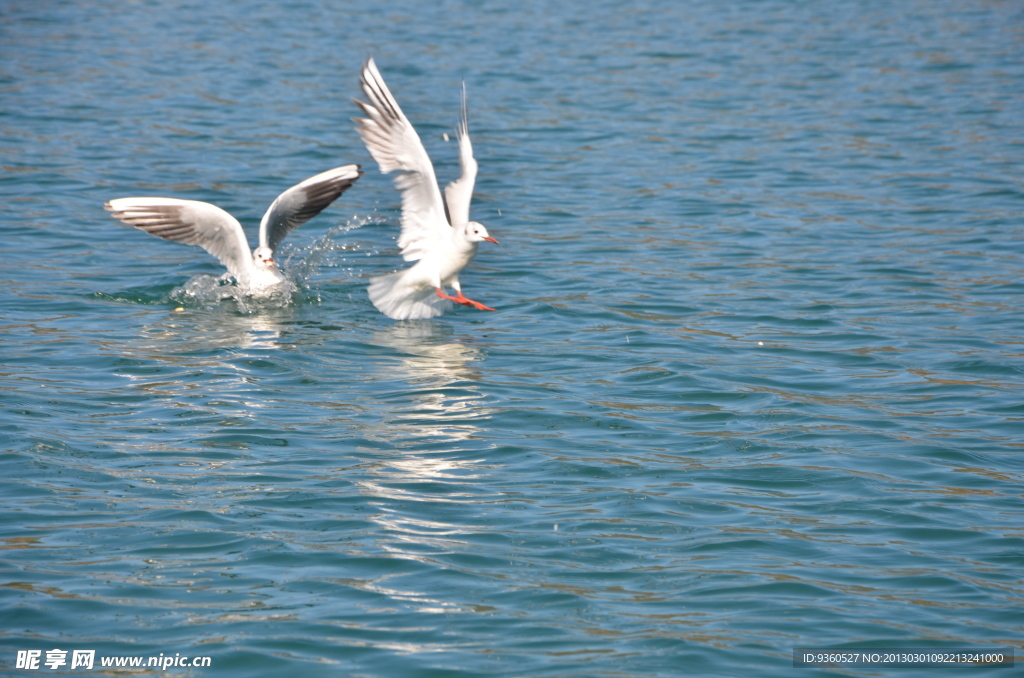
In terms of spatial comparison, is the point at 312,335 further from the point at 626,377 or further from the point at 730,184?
the point at 730,184

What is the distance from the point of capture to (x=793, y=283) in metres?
10.5

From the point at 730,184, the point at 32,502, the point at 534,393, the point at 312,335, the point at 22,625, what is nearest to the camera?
the point at 22,625

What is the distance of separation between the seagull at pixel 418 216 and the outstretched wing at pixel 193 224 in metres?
1.16

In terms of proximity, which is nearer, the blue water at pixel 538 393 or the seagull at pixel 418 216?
the blue water at pixel 538 393

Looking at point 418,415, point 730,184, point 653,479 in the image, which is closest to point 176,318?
point 418,415

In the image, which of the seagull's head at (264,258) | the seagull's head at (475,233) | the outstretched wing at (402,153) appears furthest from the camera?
the seagull's head at (264,258)

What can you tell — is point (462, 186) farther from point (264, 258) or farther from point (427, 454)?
point (427, 454)

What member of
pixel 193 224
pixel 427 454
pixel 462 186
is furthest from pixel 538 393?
pixel 193 224

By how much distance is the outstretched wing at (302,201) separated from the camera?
10.1 m

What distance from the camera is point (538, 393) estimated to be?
8.09 metres

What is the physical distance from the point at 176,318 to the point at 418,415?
9.66ft

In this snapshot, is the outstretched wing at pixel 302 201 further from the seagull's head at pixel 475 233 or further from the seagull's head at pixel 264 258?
the seagull's head at pixel 475 233

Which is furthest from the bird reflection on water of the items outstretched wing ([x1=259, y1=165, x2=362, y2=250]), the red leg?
outstretched wing ([x1=259, y1=165, x2=362, y2=250])

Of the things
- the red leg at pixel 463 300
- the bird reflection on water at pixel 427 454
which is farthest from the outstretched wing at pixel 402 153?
the bird reflection on water at pixel 427 454
